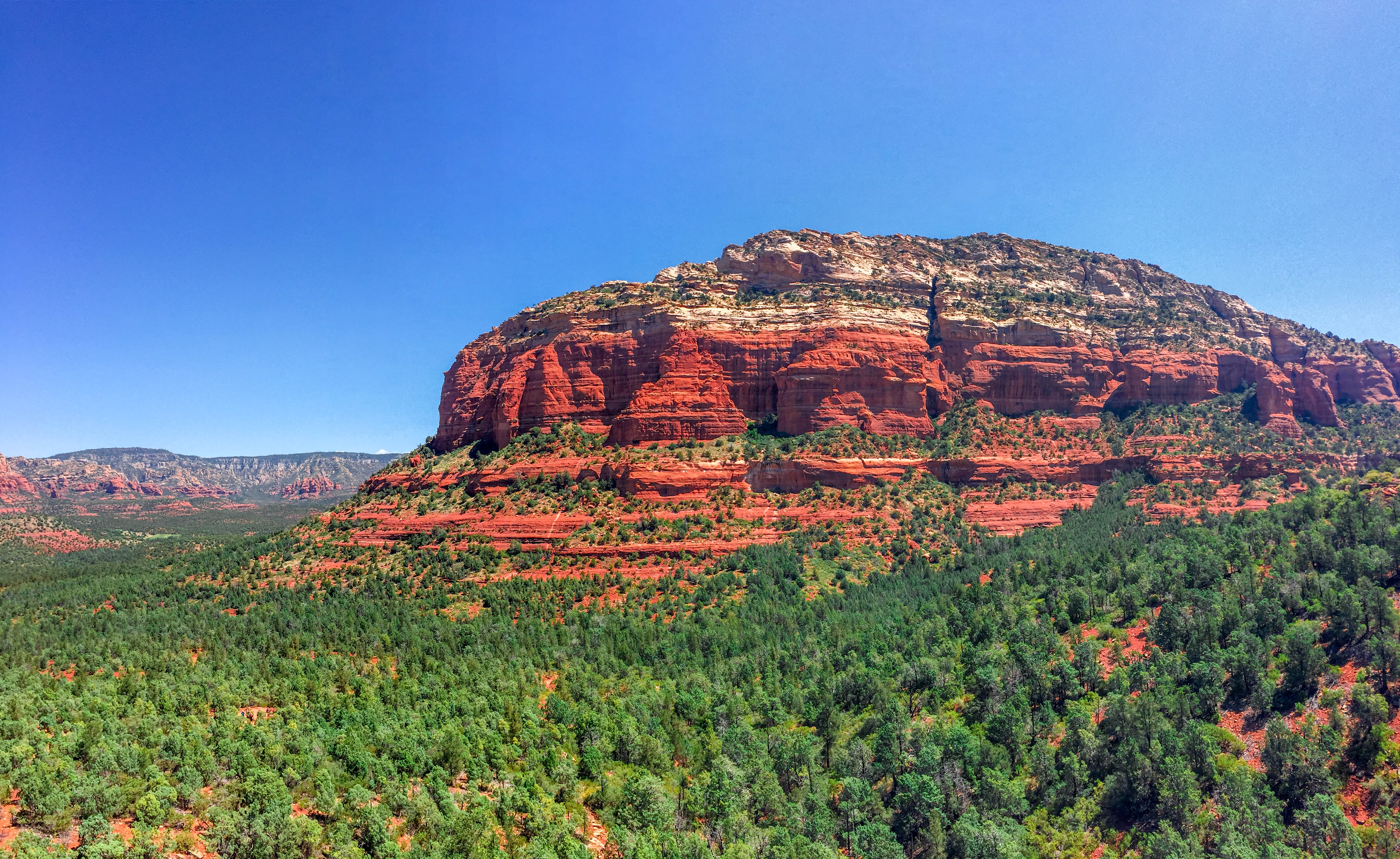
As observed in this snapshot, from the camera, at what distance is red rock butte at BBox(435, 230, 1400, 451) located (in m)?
76.3

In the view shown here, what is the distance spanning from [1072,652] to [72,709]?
57.7 meters

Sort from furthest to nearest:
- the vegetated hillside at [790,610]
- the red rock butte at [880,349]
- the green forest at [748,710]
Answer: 1. the red rock butte at [880,349]
2. the vegetated hillside at [790,610]
3. the green forest at [748,710]

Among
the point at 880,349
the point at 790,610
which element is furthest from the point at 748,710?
the point at 880,349

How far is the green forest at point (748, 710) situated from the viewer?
78.1 ft

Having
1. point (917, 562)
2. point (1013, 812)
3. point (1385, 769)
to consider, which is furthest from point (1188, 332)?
point (1013, 812)

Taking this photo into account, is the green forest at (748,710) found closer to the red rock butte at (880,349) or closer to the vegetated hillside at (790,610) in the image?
the vegetated hillside at (790,610)

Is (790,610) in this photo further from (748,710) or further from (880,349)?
(880,349)

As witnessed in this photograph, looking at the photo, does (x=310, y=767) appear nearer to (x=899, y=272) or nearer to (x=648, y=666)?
(x=648, y=666)

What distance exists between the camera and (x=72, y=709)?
95.9 ft

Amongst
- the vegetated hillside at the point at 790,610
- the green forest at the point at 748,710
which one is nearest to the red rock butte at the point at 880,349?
the vegetated hillside at the point at 790,610

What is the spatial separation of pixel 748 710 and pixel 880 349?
176ft

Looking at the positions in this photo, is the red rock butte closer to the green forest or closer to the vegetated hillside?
the vegetated hillside

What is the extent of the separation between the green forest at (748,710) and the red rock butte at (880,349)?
26983 millimetres

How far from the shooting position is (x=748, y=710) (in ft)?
130
